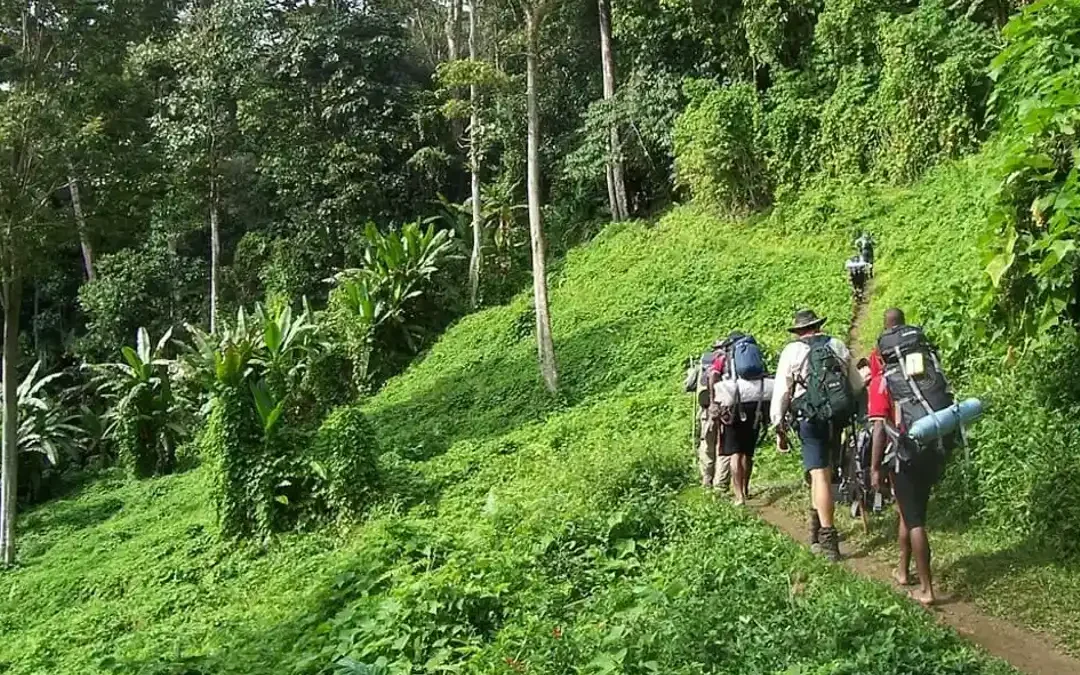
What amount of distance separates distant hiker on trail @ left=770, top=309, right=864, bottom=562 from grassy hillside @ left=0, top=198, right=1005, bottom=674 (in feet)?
1.05

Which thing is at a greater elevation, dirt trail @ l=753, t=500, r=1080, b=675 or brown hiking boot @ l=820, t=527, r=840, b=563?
brown hiking boot @ l=820, t=527, r=840, b=563

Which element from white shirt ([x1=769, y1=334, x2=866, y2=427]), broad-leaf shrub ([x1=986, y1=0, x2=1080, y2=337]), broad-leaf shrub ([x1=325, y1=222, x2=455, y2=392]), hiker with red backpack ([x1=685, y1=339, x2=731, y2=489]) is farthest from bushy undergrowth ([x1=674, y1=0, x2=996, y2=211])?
white shirt ([x1=769, y1=334, x2=866, y2=427])

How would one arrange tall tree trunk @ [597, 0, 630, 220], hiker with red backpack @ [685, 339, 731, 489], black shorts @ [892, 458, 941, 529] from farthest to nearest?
tall tree trunk @ [597, 0, 630, 220] → hiker with red backpack @ [685, 339, 731, 489] → black shorts @ [892, 458, 941, 529]

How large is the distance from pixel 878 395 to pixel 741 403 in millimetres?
1655

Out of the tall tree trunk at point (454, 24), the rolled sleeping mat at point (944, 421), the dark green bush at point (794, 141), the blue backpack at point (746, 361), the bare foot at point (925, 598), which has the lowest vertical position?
the bare foot at point (925, 598)

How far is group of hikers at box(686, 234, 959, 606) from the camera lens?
16.7ft

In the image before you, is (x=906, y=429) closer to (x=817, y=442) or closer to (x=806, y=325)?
(x=817, y=442)

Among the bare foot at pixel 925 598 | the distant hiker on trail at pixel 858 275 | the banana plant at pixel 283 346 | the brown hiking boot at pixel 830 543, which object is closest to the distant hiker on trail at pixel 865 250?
the distant hiker on trail at pixel 858 275

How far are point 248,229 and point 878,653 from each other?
72.8ft

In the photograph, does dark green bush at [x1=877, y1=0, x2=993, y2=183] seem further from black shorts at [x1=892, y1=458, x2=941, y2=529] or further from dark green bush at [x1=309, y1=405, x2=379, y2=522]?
black shorts at [x1=892, y1=458, x2=941, y2=529]

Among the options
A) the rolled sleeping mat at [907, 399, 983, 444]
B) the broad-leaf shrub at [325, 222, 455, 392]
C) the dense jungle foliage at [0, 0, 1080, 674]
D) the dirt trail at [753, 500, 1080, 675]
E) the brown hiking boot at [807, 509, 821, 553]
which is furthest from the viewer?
the broad-leaf shrub at [325, 222, 455, 392]

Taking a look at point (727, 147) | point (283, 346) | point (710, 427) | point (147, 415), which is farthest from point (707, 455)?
point (147, 415)

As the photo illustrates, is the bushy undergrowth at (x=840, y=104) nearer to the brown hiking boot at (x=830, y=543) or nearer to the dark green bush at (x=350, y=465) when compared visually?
the dark green bush at (x=350, y=465)

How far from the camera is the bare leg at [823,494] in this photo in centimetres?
573
